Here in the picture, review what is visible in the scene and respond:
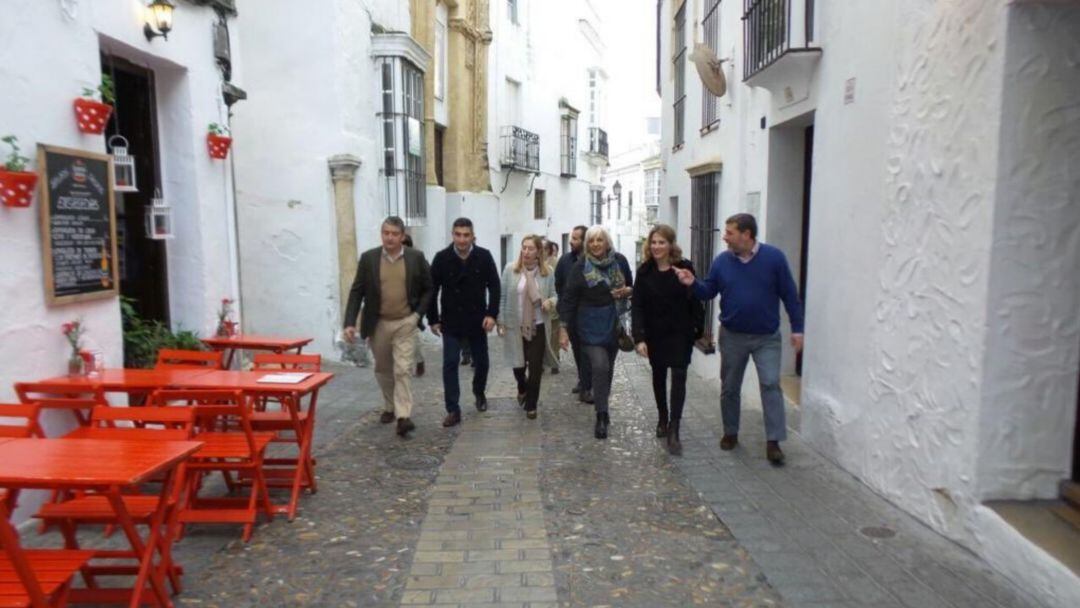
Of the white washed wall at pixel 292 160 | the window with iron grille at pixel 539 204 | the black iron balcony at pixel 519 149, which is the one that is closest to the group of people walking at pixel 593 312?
the white washed wall at pixel 292 160

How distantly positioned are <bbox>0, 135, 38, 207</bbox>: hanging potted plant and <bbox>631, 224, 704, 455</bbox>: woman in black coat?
3.92 m

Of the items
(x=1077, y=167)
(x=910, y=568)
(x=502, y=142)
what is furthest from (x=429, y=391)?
(x=502, y=142)

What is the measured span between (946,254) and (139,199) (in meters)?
6.10

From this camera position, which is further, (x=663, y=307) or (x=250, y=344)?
(x=250, y=344)

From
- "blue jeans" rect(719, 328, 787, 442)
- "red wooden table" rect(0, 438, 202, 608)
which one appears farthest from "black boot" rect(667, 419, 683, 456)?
"red wooden table" rect(0, 438, 202, 608)

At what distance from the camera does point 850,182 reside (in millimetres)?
5219

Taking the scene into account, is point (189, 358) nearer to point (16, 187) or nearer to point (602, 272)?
point (16, 187)

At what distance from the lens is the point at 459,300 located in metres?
6.88

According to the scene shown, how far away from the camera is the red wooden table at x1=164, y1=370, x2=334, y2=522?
174 inches

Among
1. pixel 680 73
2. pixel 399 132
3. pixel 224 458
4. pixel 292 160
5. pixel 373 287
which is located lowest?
pixel 224 458

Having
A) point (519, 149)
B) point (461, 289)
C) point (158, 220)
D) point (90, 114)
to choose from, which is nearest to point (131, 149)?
point (158, 220)

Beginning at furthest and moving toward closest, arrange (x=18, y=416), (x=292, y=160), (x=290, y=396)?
(x=292, y=160), (x=290, y=396), (x=18, y=416)

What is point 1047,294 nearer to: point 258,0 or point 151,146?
point 151,146

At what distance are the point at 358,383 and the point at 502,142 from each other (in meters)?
11.4
